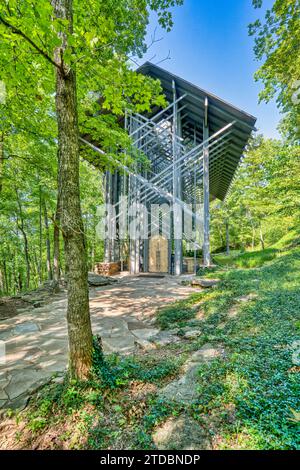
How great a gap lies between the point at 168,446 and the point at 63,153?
7.83 ft

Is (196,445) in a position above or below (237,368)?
below

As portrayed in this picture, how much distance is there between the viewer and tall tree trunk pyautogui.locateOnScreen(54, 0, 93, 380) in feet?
6.09

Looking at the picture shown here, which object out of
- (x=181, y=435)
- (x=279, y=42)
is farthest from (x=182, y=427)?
(x=279, y=42)

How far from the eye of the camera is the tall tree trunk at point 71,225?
1855mm

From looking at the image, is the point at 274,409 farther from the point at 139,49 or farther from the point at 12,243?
the point at 12,243

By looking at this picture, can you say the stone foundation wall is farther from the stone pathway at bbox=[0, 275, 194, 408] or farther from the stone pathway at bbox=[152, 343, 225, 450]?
the stone pathway at bbox=[152, 343, 225, 450]

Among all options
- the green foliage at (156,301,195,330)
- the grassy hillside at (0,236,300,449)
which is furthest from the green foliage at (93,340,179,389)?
the green foliage at (156,301,195,330)

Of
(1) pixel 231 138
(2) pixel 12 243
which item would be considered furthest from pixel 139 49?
(2) pixel 12 243

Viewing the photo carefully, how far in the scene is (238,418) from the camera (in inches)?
57.8

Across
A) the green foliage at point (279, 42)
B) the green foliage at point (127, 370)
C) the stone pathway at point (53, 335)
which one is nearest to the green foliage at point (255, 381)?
the green foliage at point (127, 370)

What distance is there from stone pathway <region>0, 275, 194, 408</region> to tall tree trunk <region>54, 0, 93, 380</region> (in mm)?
699

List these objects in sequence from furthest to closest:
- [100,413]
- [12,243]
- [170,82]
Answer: [12,243]
[170,82]
[100,413]

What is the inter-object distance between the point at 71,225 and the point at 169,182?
9.12 meters

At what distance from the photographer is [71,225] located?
6.10ft
